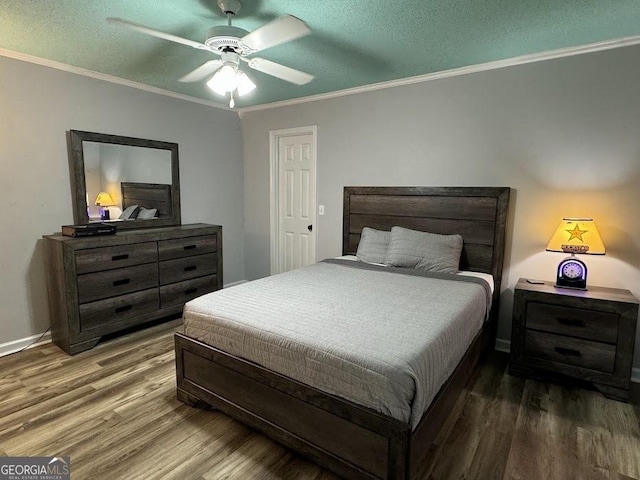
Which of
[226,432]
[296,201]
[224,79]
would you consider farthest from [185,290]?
[224,79]

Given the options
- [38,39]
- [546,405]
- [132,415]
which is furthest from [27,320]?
[546,405]

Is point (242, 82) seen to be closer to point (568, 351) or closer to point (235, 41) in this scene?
point (235, 41)

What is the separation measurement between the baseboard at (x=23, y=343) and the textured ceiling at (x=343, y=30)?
7.64 ft

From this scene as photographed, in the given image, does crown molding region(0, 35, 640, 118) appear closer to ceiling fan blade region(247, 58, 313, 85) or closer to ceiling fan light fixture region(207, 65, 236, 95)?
ceiling fan blade region(247, 58, 313, 85)

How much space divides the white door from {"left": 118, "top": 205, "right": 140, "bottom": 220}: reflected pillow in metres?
1.62

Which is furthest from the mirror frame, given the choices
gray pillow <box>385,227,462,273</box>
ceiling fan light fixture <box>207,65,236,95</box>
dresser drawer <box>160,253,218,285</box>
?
gray pillow <box>385,227,462,273</box>

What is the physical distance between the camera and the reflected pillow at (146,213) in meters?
3.66

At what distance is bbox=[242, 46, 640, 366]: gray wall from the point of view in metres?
2.51

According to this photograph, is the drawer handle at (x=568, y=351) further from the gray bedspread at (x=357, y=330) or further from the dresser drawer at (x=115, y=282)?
the dresser drawer at (x=115, y=282)

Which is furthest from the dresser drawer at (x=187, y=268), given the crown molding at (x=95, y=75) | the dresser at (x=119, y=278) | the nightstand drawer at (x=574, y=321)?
the nightstand drawer at (x=574, y=321)

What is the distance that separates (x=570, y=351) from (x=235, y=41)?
2.93m

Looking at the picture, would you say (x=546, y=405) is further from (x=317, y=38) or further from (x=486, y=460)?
(x=317, y=38)

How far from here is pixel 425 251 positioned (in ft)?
9.95

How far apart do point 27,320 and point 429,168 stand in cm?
380
